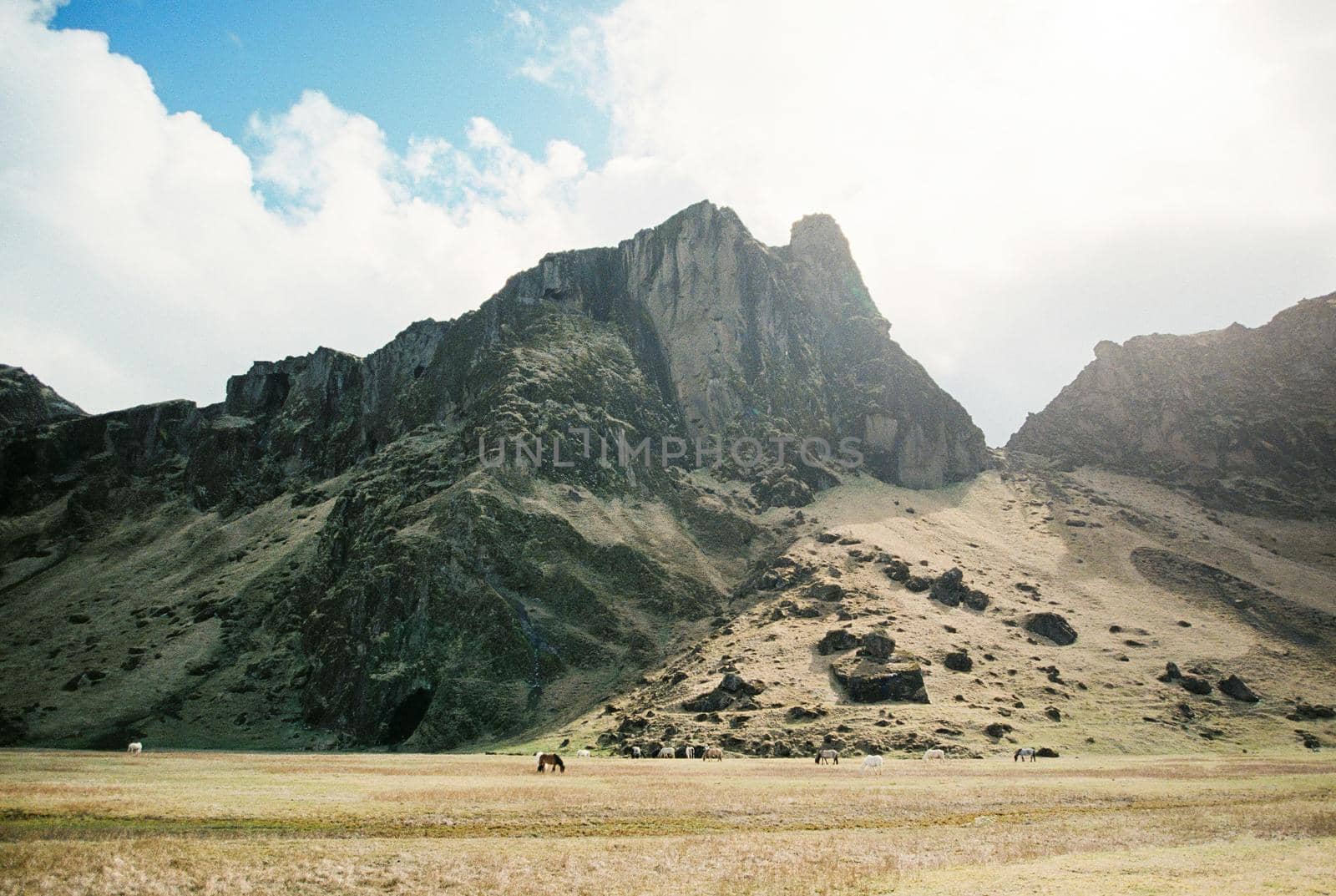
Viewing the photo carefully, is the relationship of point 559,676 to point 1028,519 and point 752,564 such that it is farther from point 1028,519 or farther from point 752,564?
point 1028,519

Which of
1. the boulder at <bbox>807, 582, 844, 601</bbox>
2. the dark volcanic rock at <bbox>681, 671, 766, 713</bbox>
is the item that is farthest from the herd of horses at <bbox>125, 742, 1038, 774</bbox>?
the boulder at <bbox>807, 582, 844, 601</bbox>

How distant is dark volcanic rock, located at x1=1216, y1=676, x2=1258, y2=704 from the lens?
349 ft

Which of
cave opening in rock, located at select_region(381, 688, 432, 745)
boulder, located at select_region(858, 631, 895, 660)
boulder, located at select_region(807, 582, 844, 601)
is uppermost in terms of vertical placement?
boulder, located at select_region(807, 582, 844, 601)

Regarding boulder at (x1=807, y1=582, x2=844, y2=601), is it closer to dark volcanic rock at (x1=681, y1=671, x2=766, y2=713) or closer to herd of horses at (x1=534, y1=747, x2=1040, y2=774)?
dark volcanic rock at (x1=681, y1=671, x2=766, y2=713)

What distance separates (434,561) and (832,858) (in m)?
106

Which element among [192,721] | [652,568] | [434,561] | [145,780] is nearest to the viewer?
[145,780]

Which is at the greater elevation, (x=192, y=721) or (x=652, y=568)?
(x=652, y=568)

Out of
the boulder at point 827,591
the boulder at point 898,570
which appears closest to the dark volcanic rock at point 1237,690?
the boulder at point 898,570

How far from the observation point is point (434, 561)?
4815 inches

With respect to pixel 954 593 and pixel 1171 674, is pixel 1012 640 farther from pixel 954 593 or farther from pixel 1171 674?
pixel 1171 674

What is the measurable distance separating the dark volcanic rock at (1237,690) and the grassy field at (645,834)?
68628 mm

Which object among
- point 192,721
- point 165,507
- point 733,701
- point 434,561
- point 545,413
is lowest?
point 192,721

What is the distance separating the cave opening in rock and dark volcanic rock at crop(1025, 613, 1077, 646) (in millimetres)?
94479

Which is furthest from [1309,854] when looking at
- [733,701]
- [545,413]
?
[545,413]
